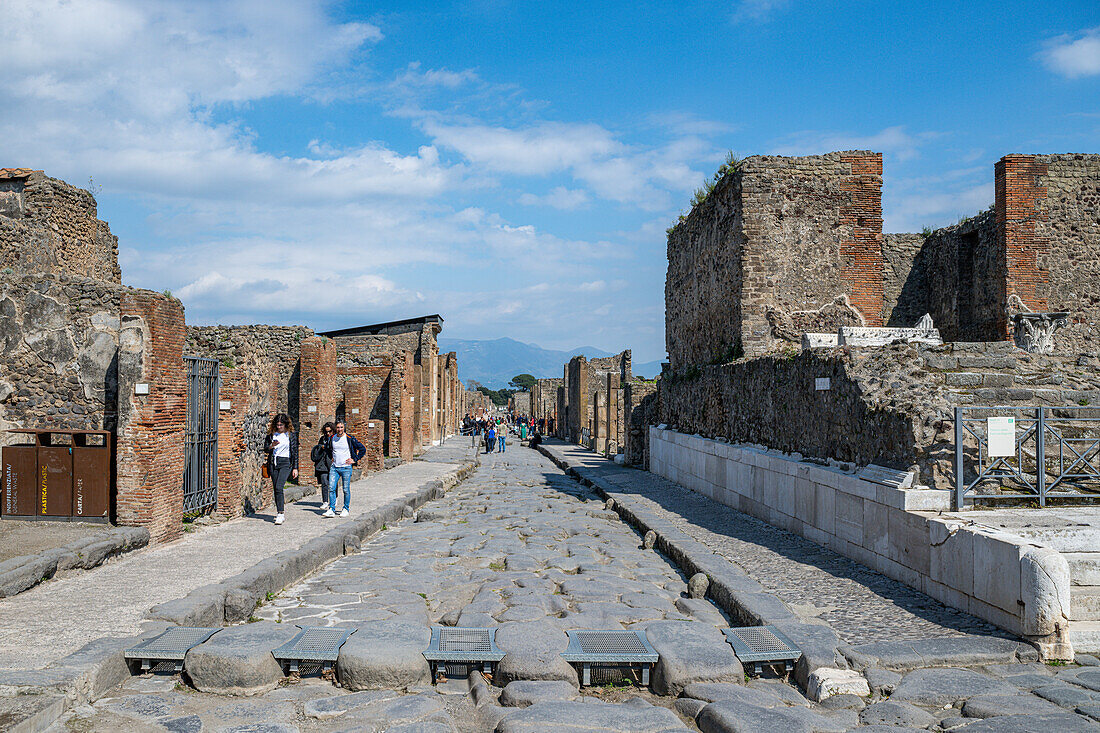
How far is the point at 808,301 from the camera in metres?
14.3

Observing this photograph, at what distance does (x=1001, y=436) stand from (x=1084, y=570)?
1508 mm

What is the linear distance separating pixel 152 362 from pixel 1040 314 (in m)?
15.6

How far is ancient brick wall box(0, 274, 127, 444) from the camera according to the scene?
873cm

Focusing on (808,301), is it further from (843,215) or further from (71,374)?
(71,374)

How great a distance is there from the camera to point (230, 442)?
10.2 metres

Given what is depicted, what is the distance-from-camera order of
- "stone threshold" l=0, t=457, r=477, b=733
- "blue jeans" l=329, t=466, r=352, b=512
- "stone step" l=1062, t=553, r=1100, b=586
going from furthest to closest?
"blue jeans" l=329, t=466, r=352, b=512 < "stone step" l=1062, t=553, r=1100, b=586 < "stone threshold" l=0, t=457, r=477, b=733

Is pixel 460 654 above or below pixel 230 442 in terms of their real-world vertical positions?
below

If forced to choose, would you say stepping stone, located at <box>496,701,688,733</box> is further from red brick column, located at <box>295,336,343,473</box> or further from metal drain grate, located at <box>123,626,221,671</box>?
red brick column, located at <box>295,336,343,473</box>

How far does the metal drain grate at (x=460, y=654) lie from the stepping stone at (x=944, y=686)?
2280 millimetres

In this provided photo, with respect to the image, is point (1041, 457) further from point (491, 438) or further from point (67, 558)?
point (491, 438)

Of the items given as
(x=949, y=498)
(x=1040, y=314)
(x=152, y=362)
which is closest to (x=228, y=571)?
(x=152, y=362)

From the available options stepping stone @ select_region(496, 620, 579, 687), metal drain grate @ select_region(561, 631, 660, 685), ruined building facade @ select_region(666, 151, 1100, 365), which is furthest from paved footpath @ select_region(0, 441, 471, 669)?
ruined building facade @ select_region(666, 151, 1100, 365)

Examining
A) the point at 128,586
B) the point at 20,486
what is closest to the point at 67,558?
the point at 128,586

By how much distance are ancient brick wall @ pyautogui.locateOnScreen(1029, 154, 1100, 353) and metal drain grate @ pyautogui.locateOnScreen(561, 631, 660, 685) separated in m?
14.1
